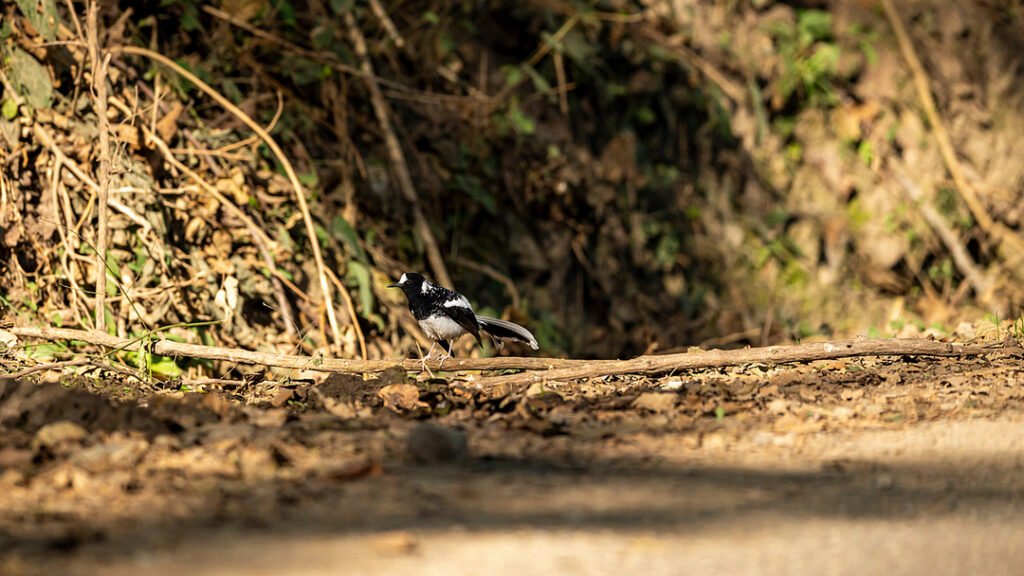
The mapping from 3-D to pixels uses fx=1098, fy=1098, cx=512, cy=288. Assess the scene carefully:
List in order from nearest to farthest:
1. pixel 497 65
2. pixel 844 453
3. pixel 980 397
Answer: pixel 844 453, pixel 980 397, pixel 497 65

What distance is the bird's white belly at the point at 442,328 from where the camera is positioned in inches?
202

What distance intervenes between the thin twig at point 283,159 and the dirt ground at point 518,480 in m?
1.65

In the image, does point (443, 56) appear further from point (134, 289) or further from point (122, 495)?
point (122, 495)

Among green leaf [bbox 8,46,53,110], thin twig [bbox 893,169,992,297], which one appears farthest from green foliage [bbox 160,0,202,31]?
thin twig [bbox 893,169,992,297]

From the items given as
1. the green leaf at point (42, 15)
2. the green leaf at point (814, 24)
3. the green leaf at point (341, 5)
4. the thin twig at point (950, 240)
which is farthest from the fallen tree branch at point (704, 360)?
the green leaf at point (814, 24)

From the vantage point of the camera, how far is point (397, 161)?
→ 682 cm

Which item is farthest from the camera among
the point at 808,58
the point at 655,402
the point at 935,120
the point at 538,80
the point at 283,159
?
the point at 935,120

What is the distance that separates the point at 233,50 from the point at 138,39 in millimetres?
552

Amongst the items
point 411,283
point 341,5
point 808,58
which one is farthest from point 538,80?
point 808,58

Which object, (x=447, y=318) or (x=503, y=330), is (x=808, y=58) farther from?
(x=447, y=318)

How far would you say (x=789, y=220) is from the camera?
9047 mm

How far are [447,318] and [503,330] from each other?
363 millimetres

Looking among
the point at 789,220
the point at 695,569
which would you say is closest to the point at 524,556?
the point at 695,569

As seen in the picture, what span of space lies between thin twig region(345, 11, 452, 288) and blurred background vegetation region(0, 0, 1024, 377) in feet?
0.06
